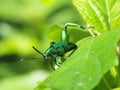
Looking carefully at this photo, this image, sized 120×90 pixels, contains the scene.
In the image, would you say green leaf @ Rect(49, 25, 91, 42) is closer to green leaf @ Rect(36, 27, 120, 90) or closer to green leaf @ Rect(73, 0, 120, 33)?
green leaf @ Rect(73, 0, 120, 33)

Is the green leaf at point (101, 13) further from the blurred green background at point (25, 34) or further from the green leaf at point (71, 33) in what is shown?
the blurred green background at point (25, 34)

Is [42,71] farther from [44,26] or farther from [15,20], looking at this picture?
[15,20]

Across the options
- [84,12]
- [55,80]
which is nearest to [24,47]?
[84,12]

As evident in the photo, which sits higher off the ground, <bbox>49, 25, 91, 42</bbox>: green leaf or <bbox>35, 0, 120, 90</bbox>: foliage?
<bbox>49, 25, 91, 42</bbox>: green leaf

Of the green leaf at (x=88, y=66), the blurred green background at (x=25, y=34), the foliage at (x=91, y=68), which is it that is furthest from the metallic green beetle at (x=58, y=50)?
the blurred green background at (x=25, y=34)

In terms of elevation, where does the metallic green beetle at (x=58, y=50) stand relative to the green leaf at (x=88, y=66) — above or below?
above

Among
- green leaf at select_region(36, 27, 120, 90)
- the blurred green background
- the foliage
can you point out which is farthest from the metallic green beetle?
the blurred green background

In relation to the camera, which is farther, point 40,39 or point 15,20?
point 15,20
